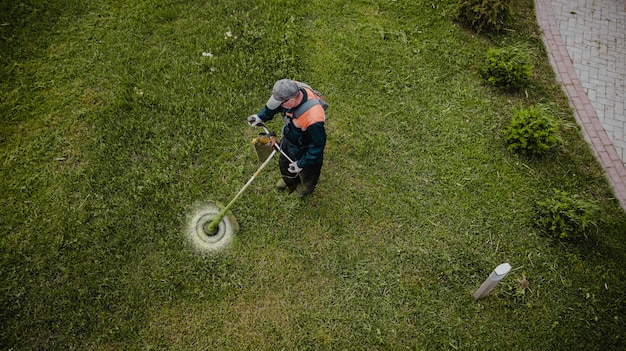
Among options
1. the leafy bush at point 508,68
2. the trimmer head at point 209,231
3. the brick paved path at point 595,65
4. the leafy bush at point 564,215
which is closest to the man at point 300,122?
the trimmer head at point 209,231

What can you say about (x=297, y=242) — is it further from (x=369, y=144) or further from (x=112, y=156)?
(x=112, y=156)

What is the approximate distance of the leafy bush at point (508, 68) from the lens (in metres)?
7.00

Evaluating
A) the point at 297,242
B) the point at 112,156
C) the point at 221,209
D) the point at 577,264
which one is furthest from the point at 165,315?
the point at 577,264

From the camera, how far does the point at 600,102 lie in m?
7.22

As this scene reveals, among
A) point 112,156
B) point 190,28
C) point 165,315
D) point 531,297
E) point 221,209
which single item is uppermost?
point 190,28

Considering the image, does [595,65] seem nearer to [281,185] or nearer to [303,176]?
[303,176]

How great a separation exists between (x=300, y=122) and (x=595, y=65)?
6.33 meters

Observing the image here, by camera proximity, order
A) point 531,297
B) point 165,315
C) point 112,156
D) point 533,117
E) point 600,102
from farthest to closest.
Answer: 1. point 600,102
2. point 533,117
3. point 112,156
4. point 531,297
5. point 165,315

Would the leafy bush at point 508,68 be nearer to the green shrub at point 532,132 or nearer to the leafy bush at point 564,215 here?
the green shrub at point 532,132

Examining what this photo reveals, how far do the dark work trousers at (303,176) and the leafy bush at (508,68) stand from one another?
152 inches

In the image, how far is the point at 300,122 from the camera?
15.1ft

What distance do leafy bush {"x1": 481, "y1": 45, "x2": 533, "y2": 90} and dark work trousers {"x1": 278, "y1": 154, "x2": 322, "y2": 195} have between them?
3.86m

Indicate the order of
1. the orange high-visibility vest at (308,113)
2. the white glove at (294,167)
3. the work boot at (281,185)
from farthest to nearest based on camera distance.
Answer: the work boot at (281,185)
the white glove at (294,167)
the orange high-visibility vest at (308,113)

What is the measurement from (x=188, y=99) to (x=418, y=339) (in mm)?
4785
